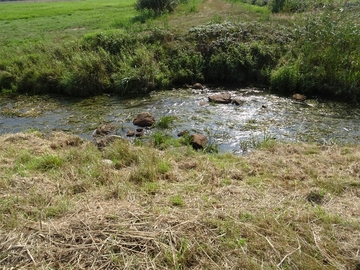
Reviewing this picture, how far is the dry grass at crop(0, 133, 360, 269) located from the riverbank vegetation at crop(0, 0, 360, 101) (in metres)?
5.84

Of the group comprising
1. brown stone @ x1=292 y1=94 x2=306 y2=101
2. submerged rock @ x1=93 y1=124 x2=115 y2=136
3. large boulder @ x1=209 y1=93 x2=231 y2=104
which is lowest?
brown stone @ x1=292 y1=94 x2=306 y2=101

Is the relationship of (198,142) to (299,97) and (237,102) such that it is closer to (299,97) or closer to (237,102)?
(237,102)

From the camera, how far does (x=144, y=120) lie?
9.83m

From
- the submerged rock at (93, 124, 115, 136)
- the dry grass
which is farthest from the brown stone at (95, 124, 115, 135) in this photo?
the dry grass

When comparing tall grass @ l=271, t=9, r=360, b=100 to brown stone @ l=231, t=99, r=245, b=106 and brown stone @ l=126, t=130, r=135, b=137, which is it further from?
brown stone @ l=126, t=130, r=135, b=137

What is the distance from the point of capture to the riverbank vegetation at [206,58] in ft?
38.9

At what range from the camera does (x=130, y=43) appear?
15.1 metres

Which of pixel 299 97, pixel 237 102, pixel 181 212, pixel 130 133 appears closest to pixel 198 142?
pixel 130 133

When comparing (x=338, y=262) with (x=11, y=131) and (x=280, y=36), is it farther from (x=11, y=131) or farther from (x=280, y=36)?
(x=280, y=36)

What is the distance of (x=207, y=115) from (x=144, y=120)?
2.18 meters

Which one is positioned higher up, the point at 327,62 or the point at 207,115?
the point at 327,62

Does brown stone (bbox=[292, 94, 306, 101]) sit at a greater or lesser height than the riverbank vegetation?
lesser

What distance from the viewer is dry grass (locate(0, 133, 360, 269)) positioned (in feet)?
12.9

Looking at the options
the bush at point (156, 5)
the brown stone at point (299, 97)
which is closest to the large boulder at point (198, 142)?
the brown stone at point (299, 97)
